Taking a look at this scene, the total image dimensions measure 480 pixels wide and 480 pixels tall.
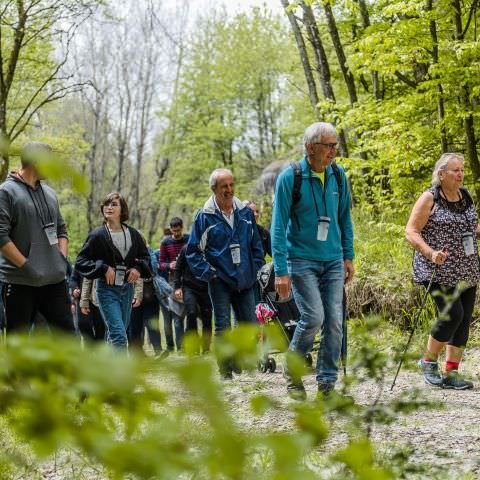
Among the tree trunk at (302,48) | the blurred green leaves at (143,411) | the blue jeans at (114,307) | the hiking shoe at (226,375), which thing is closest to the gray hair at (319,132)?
the blue jeans at (114,307)

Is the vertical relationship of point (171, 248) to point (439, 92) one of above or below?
below

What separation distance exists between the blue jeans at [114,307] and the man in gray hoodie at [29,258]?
104 centimetres

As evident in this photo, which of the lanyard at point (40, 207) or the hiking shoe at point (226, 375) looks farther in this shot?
the lanyard at point (40, 207)

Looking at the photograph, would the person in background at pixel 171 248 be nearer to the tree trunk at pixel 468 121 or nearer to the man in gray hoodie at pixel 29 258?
the tree trunk at pixel 468 121

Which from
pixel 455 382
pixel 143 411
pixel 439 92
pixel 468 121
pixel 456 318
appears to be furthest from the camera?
pixel 468 121

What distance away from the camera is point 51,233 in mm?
4961

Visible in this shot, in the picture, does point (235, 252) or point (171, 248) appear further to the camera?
point (171, 248)

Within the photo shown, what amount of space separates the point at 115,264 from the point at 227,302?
3.69 ft

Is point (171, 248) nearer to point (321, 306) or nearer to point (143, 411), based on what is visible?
point (321, 306)

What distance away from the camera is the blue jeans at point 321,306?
486 cm

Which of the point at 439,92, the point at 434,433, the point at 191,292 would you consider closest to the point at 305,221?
the point at 434,433

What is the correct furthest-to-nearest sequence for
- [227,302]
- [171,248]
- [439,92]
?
[171,248]
[439,92]
[227,302]

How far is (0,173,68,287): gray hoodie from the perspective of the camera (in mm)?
4758

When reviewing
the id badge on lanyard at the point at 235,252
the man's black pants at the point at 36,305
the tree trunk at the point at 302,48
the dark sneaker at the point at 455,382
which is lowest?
the dark sneaker at the point at 455,382
